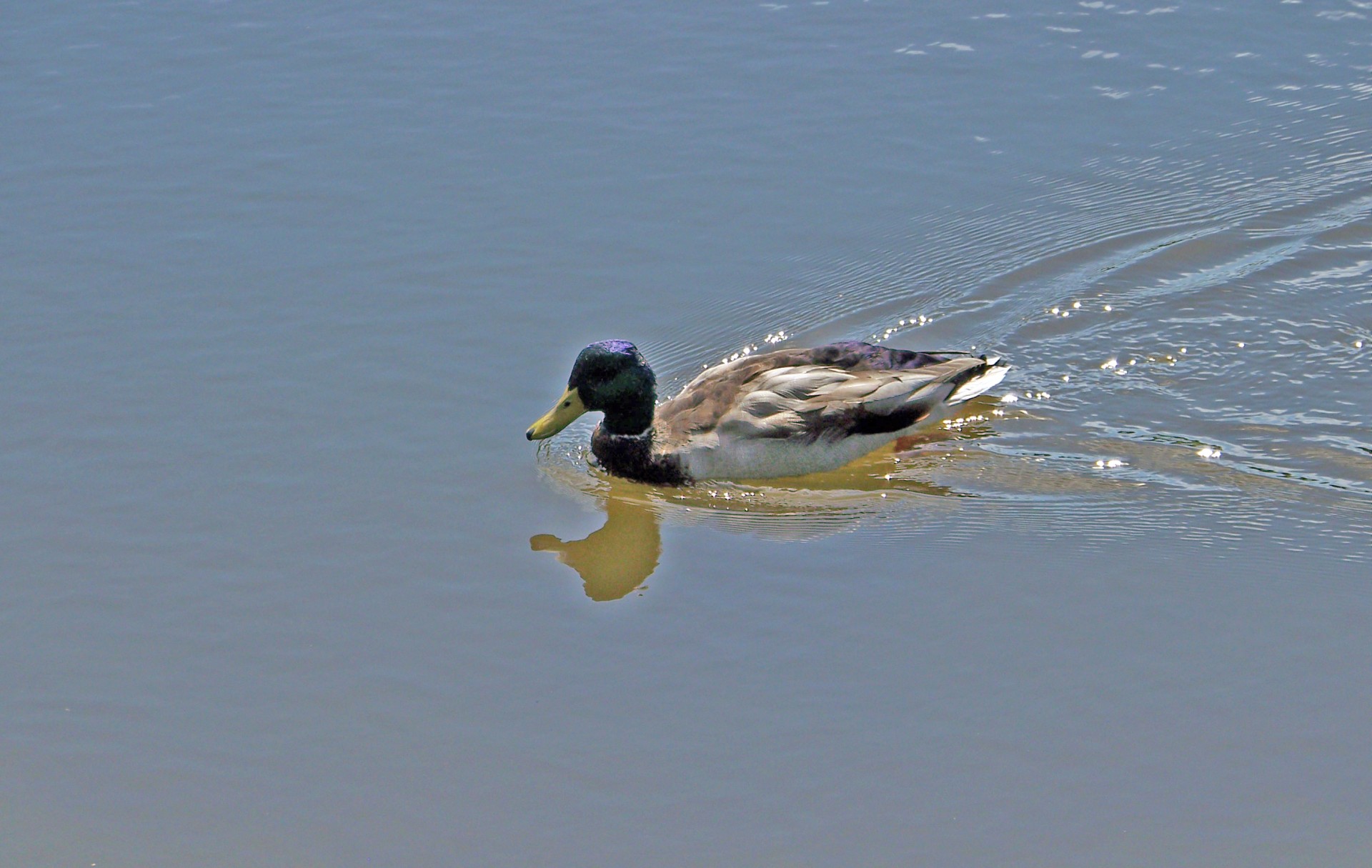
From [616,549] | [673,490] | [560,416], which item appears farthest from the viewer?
[673,490]

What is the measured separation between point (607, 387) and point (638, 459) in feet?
1.61

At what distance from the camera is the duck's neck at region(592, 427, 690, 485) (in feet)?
31.6

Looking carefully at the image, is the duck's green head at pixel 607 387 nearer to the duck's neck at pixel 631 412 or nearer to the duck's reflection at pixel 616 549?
the duck's neck at pixel 631 412

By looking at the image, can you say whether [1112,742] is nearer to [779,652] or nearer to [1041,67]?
[779,652]

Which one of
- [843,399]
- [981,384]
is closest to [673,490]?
[843,399]

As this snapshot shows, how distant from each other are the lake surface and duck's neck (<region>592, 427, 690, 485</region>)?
0.39 ft

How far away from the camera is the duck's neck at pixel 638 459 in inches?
379

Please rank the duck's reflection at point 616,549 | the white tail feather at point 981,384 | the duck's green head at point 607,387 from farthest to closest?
1. the white tail feather at point 981,384
2. the duck's green head at point 607,387
3. the duck's reflection at point 616,549

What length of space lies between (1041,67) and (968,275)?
3.43m

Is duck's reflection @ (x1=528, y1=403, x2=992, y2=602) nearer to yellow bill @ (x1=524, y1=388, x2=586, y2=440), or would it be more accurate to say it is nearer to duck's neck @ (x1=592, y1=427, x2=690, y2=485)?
duck's neck @ (x1=592, y1=427, x2=690, y2=485)

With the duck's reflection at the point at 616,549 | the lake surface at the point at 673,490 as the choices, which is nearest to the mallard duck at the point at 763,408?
the lake surface at the point at 673,490

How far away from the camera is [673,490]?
9.65m

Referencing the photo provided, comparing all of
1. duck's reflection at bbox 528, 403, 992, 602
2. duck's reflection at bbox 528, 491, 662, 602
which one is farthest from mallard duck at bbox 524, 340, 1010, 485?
duck's reflection at bbox 528, 491, 662, 602

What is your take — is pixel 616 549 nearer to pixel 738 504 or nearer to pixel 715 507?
pixel 715 507
